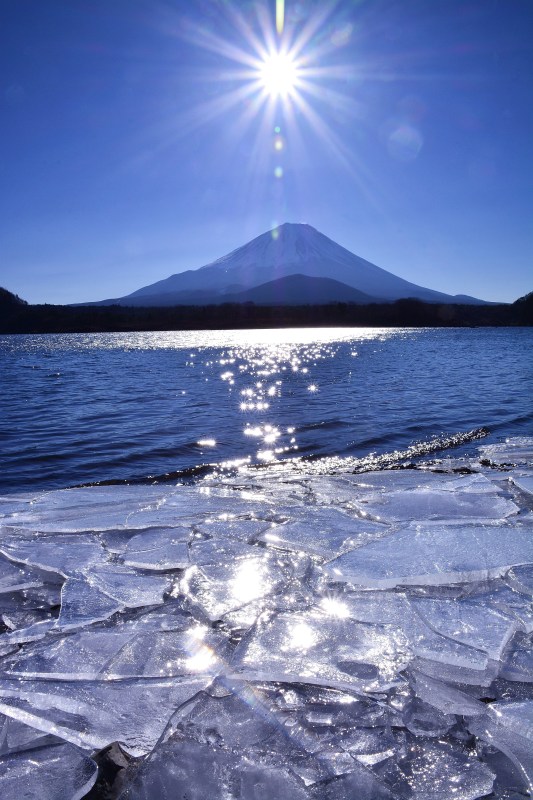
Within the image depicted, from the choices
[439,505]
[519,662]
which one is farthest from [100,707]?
[439,505]

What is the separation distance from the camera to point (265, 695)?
223cm

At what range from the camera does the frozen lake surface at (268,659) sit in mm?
1834

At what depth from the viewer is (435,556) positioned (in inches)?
134

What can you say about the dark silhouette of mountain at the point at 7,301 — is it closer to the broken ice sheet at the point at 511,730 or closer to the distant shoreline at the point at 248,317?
the distant shoreline at the point at 248,317

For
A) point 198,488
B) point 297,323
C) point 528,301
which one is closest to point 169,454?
point 198,488

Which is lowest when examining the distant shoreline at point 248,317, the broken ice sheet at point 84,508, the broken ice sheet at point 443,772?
the broken ice sheet at point 84,508

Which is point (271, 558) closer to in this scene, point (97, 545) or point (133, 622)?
point (133, 622)

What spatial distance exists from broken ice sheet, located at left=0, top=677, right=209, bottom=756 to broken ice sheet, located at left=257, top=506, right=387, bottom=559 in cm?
159

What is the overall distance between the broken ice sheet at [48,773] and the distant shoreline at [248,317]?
298 ft

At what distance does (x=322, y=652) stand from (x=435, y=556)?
1316mm

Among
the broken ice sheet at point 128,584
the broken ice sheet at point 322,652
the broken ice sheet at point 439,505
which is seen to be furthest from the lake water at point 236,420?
the broken ice sheet at point 322,652

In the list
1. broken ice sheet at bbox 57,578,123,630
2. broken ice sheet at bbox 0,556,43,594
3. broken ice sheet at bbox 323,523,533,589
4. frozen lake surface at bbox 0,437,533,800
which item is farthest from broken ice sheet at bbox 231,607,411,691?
broken ice sheet at bbox 0,556,43,594

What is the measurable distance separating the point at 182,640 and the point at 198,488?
3.34 m

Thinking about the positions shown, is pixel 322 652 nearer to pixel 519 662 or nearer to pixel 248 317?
Answer: pixel 519 662
